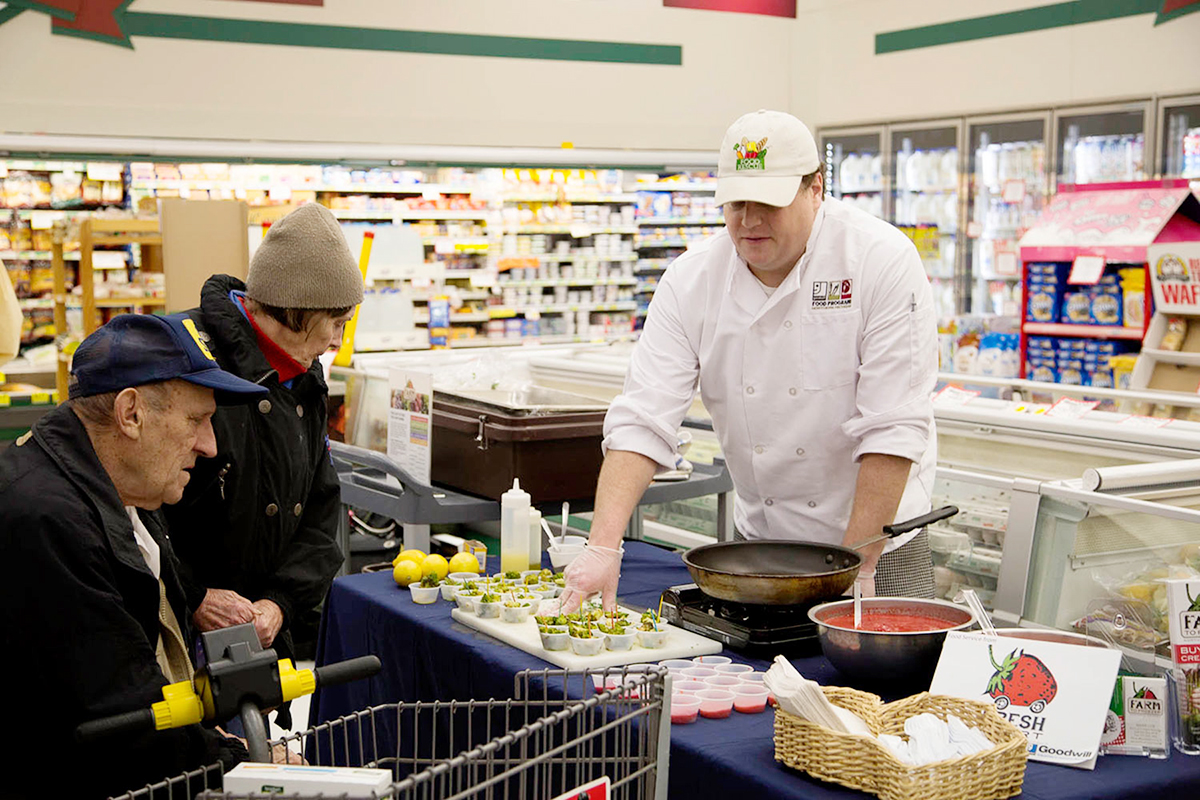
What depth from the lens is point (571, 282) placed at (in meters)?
12.2

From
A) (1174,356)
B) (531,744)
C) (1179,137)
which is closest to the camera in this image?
(531,744)

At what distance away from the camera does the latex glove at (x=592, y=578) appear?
263 centimetres

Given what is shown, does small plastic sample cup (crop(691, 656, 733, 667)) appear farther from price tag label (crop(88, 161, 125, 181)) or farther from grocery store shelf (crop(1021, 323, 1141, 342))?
price tag label (crop(88, 161, 125, 181))

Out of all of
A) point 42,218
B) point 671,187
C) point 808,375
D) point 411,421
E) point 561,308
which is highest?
point 671,187

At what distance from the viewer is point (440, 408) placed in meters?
4.63

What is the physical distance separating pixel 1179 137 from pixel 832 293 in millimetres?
6728

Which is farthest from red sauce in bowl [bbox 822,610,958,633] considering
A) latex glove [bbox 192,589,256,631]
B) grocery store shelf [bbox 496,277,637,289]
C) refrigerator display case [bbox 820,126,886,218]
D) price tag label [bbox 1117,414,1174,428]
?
grocery store shelf [bbox 496,277,637,289]

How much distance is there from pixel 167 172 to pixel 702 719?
9.17 meters

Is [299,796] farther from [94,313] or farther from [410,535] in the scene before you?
[94,313]

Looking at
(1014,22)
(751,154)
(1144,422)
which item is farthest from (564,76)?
(751,154)

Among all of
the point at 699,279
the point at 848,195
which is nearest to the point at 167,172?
the point at 848,195

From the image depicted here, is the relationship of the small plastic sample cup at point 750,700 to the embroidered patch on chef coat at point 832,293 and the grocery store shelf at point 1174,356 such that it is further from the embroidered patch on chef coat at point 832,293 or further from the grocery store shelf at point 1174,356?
the grocery store shelf at point 1174,356

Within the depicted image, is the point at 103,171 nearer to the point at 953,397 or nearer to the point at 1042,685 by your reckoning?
the point at 953,397

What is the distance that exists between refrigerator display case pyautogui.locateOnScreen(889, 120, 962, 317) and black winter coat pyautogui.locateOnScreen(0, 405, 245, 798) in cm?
885
